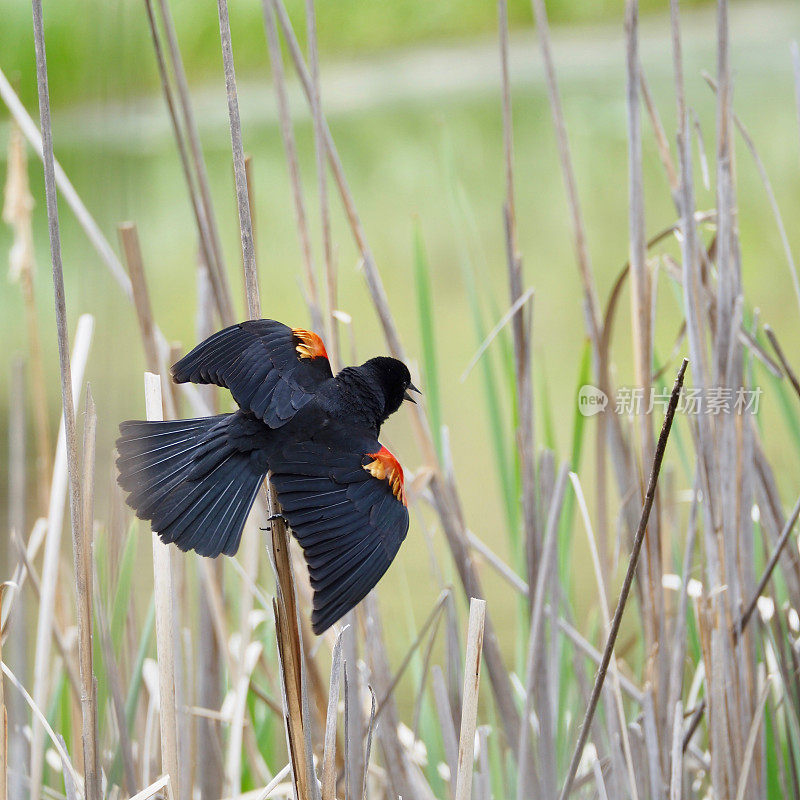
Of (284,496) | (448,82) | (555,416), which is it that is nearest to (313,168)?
(448,82)

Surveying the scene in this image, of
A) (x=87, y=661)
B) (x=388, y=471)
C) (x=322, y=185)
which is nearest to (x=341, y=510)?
(x=388, y=471)

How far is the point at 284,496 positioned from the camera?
43cm

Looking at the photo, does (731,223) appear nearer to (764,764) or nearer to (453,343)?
(764,764)

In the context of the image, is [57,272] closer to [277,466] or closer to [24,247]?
[277,466]

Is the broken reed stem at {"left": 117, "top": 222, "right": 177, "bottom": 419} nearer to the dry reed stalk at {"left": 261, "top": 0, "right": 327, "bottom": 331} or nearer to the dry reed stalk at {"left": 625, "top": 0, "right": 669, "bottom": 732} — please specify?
the dry reed stalk at {"left": 261, "top": 0, "right": 327, "bottom": 331}

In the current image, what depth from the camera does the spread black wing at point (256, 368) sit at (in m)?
0.44

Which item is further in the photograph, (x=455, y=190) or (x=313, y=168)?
(x=313, y=168)

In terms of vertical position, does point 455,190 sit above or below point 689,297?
above

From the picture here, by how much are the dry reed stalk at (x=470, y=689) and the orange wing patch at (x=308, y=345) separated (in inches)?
7.3

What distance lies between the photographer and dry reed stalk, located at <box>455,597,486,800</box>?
394 mm

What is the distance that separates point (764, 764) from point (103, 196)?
676mm

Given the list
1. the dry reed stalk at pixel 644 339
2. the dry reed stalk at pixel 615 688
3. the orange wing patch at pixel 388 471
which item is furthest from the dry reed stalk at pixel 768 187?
the orange wing patch at pixel 388 471

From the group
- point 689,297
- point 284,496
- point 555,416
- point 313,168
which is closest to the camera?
point 284,496

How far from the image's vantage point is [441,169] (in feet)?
5.13
